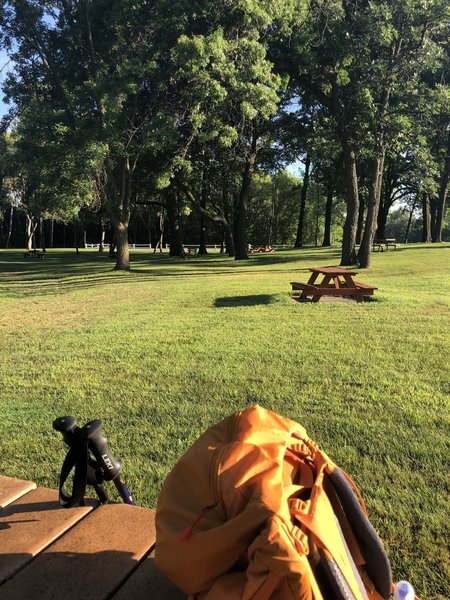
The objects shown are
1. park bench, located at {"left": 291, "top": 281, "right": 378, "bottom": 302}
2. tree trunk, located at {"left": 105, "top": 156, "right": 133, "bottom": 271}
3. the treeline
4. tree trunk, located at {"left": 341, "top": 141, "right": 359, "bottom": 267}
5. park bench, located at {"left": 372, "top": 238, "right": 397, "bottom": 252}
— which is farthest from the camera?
park bench, located at {"left": 372, "top": 238, "right": 397, "bottom": 252}

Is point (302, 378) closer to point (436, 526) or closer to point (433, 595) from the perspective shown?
point (436, 526)

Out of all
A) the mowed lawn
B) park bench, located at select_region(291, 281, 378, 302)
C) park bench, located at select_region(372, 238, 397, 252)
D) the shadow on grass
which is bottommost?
the mowed lawn

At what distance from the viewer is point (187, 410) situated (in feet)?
13.1

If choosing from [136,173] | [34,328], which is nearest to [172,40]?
[136,173]

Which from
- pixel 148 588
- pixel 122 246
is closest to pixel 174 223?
pixel 122 246

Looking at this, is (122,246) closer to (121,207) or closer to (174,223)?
(121,207)

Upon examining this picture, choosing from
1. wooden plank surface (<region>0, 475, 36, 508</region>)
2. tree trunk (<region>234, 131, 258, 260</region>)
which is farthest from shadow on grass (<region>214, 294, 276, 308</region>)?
tree trunk (<region>234, 131, 258, 260</region>)

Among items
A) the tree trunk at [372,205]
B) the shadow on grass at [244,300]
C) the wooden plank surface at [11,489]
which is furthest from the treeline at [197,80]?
the wooden plank surface at [11,489]

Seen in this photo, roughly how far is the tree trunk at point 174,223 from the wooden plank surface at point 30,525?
2858 cm

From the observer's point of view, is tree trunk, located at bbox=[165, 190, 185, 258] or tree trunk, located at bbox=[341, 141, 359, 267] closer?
tree trunk, located at bbox=[341, 141, 359, 267]

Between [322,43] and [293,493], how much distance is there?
671 inches

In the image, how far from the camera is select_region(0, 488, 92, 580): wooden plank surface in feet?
6.23

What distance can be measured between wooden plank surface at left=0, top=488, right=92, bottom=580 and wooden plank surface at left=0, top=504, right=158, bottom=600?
1.5 inches

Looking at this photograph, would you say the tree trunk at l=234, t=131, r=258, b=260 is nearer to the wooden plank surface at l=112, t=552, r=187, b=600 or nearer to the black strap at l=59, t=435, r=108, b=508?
the black strap at l=59, t=435, r=108, b=508
